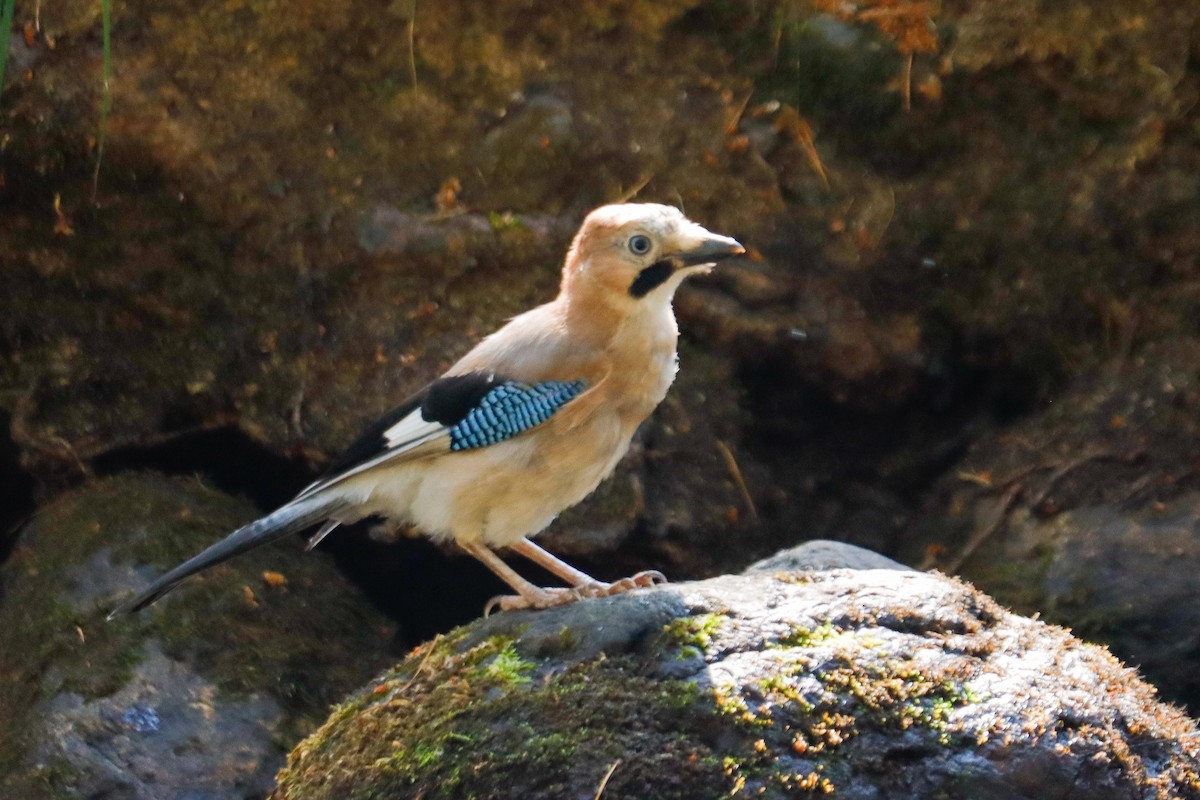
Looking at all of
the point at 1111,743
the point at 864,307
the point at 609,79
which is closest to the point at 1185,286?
the point at 864,307

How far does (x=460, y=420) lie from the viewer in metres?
4.38

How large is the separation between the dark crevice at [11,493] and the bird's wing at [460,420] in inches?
85.4

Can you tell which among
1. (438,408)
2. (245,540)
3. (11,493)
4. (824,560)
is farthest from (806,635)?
(11,493)

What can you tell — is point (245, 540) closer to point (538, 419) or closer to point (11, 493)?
point (538, 419)

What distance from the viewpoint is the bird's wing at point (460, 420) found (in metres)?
4.32

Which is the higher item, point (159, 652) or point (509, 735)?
point (509, 735)

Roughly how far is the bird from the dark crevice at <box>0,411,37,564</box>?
1.83m

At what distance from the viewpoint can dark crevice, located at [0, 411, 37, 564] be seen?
19.1 ft

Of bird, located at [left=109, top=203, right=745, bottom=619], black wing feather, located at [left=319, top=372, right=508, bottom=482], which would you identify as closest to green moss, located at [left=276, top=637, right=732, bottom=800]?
bird, located at [left=109, top=203, right=745, bottom=619]

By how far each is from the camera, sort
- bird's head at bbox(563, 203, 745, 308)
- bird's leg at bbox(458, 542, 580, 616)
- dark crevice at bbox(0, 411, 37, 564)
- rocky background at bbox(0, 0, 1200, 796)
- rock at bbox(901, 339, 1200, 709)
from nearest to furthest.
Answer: bird's leg at bbox(458, 542, 580, 616) < bird's head at bbox(563, 203, 745, 308) < rock at bbox(901, 339, 1200, 709) < rocky background at bbox(0, 0, 1200, 796) < dark crevice at bbox(0, 411, 37, 564)

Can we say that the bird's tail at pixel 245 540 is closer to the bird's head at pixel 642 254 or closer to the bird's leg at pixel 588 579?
the bird's leg at pixel 588 579

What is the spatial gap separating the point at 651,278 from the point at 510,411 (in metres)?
0.70

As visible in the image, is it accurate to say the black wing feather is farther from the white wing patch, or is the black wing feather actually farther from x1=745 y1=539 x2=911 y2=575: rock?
x1=745 y1=539 x2=911 y2=575: rock

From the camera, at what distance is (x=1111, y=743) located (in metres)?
3.23
